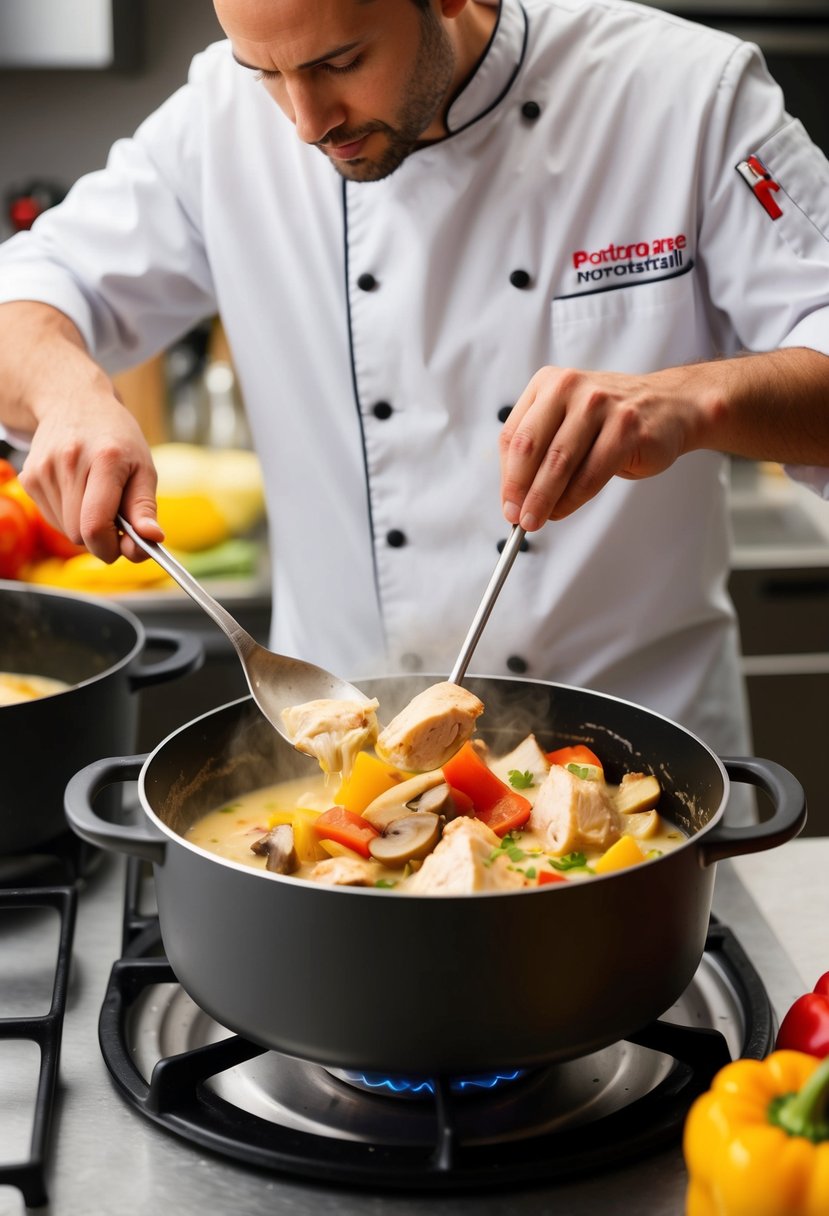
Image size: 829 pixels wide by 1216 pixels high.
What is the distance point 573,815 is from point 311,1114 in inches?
14.6

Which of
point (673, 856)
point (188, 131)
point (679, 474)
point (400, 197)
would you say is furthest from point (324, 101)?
point (673, 856)

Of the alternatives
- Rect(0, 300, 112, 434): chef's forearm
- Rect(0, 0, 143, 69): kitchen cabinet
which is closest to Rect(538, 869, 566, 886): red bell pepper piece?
Rect(0, 300, 112, 434): chef's forearm

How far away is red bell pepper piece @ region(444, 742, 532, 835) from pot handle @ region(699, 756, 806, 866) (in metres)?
0.25

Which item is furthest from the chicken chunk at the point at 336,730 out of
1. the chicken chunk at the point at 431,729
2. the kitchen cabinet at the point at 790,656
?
the kitchen cabinet at the point at 790,656

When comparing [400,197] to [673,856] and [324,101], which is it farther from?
[673,856]

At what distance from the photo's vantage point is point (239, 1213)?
960mm

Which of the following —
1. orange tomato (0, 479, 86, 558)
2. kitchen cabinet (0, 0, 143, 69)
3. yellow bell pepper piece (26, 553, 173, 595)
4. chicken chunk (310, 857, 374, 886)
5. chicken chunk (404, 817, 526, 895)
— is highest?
kitchen cabinet (0, 0, 143, 69)

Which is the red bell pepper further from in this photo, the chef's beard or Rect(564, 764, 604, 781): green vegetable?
the chef's beard

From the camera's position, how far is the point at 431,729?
1.25 metres

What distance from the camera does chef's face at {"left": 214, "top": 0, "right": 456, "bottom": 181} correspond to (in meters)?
1.38

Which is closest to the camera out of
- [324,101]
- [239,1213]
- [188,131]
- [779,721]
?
[239,1213]

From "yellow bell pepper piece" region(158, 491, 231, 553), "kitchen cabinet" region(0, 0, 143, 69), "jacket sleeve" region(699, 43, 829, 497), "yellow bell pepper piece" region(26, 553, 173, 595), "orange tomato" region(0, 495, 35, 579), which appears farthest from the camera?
"kitchen cabinet" region(0, 0, 143, 69)

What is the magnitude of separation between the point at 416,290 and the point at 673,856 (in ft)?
3.32

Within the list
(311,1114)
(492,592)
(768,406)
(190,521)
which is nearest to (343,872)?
(311,1114)
